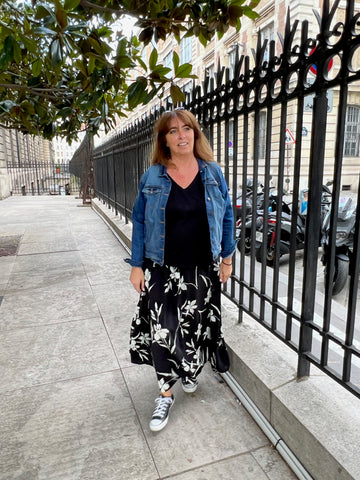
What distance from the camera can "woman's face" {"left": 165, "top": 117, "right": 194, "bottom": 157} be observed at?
2227mm

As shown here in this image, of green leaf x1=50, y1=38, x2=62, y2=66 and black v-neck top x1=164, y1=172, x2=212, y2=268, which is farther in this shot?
black v-neck top x1=164, y1=172, x2=212, y2=268

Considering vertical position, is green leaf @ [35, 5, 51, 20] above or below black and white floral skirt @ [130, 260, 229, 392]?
above

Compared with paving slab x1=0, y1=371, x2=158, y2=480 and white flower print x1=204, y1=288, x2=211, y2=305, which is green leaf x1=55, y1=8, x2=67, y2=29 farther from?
paving slab x1=0, y1=371, x2=158, y2=480

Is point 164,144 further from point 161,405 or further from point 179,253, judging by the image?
point 161,405

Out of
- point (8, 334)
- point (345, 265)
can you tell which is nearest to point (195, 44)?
point (345, 265)

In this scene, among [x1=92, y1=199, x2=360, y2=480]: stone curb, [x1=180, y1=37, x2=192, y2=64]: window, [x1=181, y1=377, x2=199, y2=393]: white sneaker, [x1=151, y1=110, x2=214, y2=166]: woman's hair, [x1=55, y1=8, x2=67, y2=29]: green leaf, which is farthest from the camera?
[x1=180, y1=37, x2=192, y2=64]: window

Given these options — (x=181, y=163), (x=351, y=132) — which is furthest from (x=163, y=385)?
(x=351, y=132)

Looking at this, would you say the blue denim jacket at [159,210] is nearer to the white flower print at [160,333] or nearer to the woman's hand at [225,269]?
the woman's hand at [225,269]

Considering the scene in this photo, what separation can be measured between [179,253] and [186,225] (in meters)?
0.18

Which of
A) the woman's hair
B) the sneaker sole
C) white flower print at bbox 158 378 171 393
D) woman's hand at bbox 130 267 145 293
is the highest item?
the woman's hair

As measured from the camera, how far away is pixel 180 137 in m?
2.22

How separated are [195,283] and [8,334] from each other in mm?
2013

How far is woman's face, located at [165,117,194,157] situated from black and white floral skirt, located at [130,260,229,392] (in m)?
0.73

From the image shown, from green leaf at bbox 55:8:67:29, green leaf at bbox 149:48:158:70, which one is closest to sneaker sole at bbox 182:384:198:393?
green leaf at bbox 149:48:158:70
